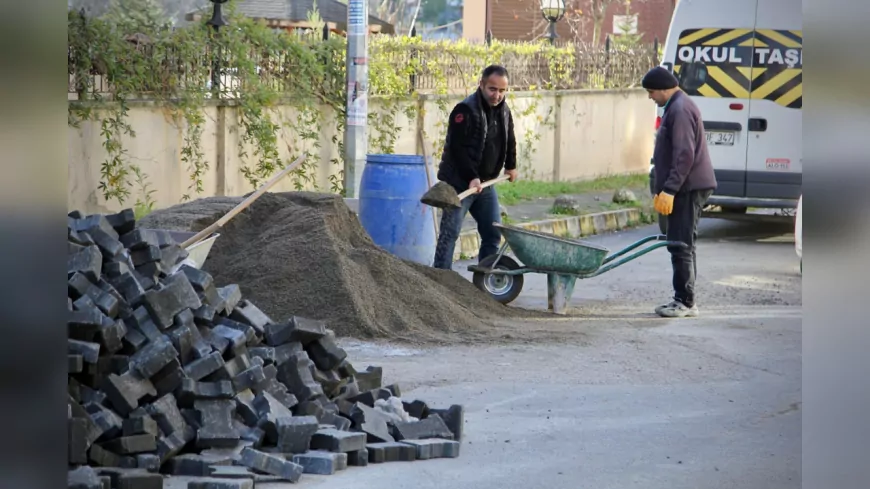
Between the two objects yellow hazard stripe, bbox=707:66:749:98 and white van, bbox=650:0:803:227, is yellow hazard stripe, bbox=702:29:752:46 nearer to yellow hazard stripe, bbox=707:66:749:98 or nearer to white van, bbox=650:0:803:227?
white van, bbox=650:0:803:227

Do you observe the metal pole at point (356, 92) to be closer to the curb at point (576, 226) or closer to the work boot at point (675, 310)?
the curb at point (576, 226)

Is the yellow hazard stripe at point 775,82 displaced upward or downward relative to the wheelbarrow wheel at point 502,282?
upward

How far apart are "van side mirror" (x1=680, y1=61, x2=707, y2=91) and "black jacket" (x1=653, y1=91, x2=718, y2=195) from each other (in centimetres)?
489

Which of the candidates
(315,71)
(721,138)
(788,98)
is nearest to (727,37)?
(788,98)

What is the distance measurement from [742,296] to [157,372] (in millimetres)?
6705

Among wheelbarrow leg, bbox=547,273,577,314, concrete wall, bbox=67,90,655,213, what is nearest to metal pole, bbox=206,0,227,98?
concrete wall, bbox=67,90,655,213

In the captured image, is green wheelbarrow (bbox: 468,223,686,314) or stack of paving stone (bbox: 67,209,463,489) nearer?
stack of paving stone (bbox: 67,209,463,489)

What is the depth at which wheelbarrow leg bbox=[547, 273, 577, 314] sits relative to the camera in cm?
996

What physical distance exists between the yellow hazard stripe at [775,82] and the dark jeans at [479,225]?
516 centimetres

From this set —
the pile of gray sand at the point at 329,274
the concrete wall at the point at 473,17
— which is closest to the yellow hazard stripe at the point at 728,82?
the pile of gray sand at the point at 329,274

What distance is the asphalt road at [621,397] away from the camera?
18.5 feet

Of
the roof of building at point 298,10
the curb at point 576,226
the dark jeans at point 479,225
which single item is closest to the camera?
the dark jeans at point 479,225

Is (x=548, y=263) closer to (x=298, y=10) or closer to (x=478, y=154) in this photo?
(x=478, y=154)
